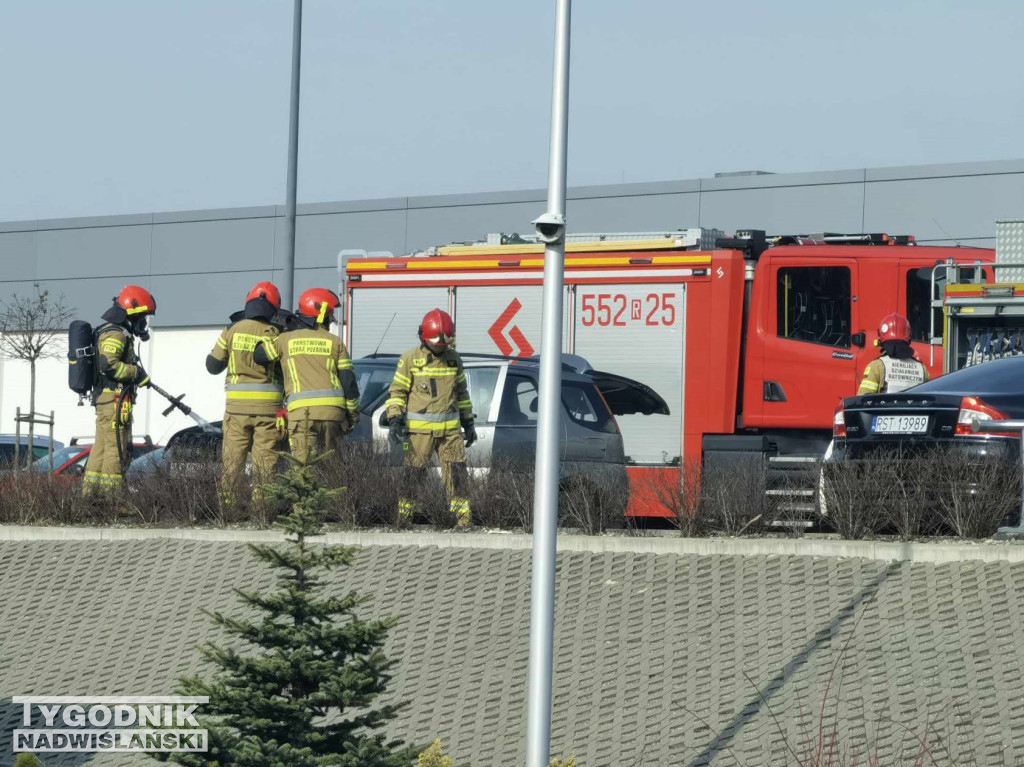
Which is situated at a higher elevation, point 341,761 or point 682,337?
point 682,337

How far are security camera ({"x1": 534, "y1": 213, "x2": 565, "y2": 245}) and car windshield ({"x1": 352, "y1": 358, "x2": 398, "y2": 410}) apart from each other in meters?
6.47

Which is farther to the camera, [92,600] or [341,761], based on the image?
[92,600]

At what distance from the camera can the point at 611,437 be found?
1370cm

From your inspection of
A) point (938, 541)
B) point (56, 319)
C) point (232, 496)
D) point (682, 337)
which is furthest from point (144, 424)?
point (938, 541)

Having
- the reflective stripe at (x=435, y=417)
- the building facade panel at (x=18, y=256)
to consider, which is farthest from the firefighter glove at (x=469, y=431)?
the building facade panel at (x=18, y=256)

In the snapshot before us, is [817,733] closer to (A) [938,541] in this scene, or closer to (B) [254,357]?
(A) [938,541]

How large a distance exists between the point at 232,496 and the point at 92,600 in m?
1.87

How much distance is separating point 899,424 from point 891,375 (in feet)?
8.88

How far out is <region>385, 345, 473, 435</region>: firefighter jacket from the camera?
12086 mm

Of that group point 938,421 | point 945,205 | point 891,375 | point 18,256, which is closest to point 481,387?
point 891,375

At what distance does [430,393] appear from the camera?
1213 cm

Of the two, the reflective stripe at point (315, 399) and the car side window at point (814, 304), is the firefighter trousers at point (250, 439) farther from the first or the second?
the car side window at point (814, 304)

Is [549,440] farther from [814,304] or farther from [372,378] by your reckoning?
[814,304]

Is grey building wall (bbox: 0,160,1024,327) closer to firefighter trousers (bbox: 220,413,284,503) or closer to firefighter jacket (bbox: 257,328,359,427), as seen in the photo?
firefighter jacket (bbox: 257,328,359,427)
